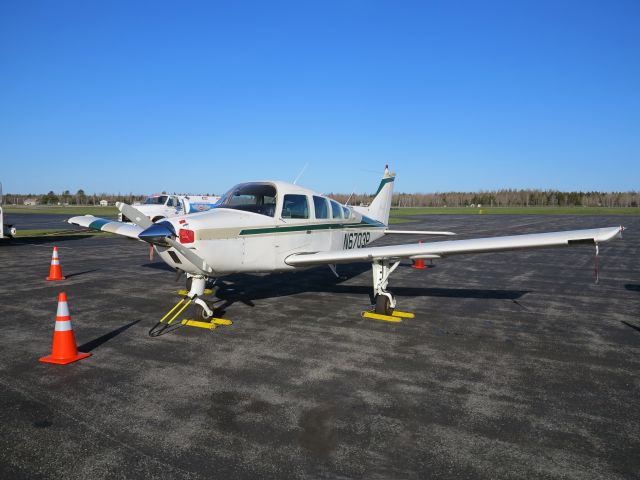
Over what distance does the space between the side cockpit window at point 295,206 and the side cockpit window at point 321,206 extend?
35 centimetres

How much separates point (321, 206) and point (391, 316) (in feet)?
9.27

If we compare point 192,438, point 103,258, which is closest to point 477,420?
point 192,438

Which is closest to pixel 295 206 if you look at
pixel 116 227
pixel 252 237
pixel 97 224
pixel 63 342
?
pixel 252 237

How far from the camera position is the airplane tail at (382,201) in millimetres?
14094

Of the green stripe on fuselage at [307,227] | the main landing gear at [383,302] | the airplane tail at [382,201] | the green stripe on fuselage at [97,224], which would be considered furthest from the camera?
the airplane tail at [382,201]

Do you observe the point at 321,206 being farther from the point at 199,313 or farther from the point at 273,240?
the point at 199,313

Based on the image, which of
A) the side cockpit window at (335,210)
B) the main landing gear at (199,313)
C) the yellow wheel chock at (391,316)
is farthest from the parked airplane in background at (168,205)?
the yellow wheel chock at (391,316)

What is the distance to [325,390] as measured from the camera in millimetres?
5184

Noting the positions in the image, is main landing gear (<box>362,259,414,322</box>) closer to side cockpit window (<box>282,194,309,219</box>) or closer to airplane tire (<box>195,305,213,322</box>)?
side cockpit window (<box>282,194,309,219</box>)

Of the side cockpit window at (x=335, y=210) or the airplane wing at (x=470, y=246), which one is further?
the side cockpit window at (x=335, y=210)

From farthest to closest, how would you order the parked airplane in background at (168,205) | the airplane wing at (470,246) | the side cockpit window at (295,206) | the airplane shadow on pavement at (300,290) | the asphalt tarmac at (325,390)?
the parked airplane in background at (168,205)
the airplane shadow on pavement at (300,290)
the side cockpit window at (295,206)
the airplane wing at (470,246)
the asphalt tarmac at (325,390)

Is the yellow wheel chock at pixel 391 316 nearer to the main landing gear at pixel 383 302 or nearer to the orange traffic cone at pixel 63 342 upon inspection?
the main landing gear at pixel 383 302

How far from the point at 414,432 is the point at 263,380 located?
1984 mm

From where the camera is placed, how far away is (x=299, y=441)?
4.05m
